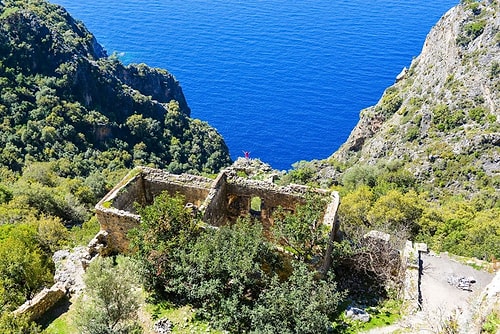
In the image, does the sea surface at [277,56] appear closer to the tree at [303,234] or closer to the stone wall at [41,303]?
the tree at [303,234]

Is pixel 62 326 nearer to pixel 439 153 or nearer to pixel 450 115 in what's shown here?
pixel 439 153

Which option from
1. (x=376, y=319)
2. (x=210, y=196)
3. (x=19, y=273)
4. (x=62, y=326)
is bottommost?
(x=62, y=326)

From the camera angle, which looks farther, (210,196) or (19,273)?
(19,273)

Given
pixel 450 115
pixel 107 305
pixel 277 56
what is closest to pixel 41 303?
pixel 107 305

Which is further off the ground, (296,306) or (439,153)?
(439,153)

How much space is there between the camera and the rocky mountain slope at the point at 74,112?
2682 inches

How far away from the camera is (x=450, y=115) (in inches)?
2319

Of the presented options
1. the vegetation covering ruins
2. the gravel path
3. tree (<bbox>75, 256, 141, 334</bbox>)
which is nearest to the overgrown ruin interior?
the vegetation covering ruins

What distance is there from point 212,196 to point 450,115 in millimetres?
46037

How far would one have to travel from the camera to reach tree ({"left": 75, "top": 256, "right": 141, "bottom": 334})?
53.4 ft

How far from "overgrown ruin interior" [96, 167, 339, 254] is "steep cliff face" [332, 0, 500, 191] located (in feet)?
105

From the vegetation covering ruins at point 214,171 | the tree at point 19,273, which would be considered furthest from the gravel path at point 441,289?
the tree at point 19,273

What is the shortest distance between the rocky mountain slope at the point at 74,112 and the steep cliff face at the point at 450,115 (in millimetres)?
31878

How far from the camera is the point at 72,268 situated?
22.5 m
